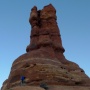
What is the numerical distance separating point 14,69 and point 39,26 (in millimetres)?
17404

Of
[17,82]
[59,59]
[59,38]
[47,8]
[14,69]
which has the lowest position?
[17,82]

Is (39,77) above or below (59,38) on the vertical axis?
below

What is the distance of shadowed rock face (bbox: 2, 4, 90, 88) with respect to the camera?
160 ft

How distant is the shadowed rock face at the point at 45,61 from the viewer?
4866 centimetres

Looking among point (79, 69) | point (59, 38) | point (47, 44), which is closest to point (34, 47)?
point (47, 44)

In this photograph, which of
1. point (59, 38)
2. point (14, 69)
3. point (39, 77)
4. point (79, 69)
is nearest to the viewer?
point (39, 77)

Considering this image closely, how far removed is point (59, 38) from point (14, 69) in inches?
663

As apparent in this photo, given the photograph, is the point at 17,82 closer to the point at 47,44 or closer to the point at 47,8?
the point at 47,44

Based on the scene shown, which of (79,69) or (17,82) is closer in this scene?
(17,82)

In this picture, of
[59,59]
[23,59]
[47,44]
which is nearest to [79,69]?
[59,59]

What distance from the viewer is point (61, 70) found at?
50.8 metres

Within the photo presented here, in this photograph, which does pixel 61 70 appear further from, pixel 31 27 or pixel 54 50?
pixel 31 27

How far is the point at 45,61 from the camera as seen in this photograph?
173 ft

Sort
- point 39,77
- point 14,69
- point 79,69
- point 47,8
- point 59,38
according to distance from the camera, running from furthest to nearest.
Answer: point 47,8, point 59,38, point 79,69, point 14,69, point 39,77
